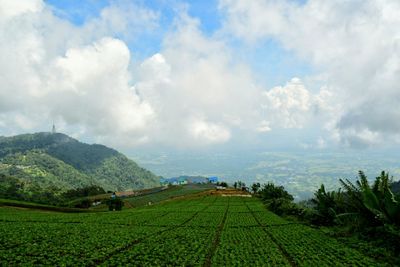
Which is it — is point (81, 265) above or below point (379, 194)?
below

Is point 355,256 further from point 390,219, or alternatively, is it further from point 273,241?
point 273,241

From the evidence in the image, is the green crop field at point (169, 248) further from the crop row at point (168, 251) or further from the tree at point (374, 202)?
the tree at point (374, 202)

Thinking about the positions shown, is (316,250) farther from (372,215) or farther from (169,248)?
A: (169,248)

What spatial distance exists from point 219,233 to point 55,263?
49.7 ft

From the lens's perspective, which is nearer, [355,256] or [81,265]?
[81,265]

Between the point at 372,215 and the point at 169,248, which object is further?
the point at 372,215

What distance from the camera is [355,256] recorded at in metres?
19.3

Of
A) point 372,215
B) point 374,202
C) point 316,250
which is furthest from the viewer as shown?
point 372,215

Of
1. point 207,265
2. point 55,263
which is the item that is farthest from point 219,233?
point 55,263

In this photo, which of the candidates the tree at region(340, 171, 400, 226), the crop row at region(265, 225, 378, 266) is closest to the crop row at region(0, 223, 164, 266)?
the crop row at region(265, 225, 378, 266)

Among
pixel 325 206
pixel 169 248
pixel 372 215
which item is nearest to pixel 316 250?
pixel 372 215

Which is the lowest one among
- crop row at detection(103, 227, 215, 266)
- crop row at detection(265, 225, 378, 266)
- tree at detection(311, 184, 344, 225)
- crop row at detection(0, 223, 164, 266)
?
crop row at detection(265, 225, 378, 266)

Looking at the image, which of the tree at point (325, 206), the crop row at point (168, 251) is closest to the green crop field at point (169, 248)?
the crop row at point (168, 251)

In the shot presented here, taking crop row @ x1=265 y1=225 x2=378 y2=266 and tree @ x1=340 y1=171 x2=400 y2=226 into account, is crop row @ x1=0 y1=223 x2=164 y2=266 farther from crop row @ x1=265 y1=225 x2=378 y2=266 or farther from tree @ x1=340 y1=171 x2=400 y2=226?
tree @ x1=340 y1=171 x2=400 y2=226
